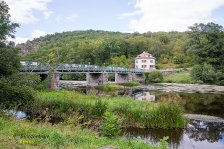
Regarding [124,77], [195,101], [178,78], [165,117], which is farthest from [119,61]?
[165,117]

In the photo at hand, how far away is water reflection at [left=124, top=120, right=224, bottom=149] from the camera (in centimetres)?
1810

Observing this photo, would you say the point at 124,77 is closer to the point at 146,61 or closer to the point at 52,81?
the point at 146,61

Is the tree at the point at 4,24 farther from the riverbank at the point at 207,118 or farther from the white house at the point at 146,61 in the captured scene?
the white house at the point at 146,61

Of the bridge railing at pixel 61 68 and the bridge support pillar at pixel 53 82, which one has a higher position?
the bridge railing at pixel 61 68

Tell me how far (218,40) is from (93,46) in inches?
2139

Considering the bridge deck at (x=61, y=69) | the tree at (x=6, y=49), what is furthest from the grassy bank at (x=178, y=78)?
the tree at (x=6, y=49)

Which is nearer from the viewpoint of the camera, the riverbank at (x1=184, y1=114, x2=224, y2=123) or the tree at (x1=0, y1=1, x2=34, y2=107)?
the tree at (x1=0, y1=1, x2=34, y2=107)

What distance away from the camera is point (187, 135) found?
1970cm

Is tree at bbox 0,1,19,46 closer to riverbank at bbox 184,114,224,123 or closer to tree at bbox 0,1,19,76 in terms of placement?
tree at bbox 0,1,19,76

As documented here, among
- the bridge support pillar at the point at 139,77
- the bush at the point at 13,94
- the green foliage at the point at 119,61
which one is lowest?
the bridge support pillar at the point at 139,77

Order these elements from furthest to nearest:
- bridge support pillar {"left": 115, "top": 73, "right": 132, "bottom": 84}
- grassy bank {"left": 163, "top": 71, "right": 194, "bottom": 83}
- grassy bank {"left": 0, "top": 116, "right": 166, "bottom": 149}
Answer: bridge support pillar {"left": 115, "top": 73, "right": 132, "bottom": 84} → grassy bank {"left": 163, "top": 71, "right": 194, "bottom": 83} → grassy bank {"left": 0, "top": 116, "right": 166, "bottom": 149}

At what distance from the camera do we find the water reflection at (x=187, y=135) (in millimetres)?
18097

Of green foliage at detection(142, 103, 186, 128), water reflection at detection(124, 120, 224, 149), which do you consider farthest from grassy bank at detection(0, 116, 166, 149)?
green foliage at detection(142, 103, 186, 128)

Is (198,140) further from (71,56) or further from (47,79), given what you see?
(71,56)
